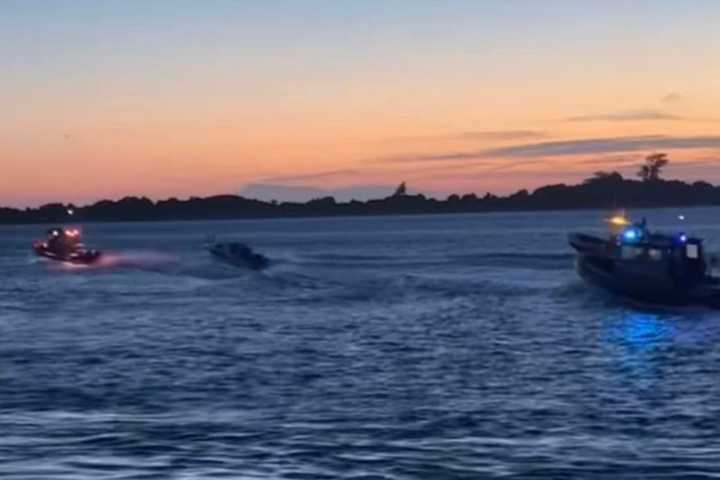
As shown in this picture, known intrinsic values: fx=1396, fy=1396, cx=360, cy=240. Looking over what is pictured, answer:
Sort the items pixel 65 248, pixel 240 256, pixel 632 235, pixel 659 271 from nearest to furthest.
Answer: pixel 659 271, pixel 632 235, pixel 240 256, pixel 65 248

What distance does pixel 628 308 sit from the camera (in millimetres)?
63719

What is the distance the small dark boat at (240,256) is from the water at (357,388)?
38553 mm

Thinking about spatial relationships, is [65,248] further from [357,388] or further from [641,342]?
[357,388]

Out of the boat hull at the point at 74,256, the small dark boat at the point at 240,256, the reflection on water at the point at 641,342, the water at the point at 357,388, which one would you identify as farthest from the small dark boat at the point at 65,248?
the reflection on water at the point at 641,342

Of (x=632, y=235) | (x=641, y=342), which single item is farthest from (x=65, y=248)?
(x=641, y=342)

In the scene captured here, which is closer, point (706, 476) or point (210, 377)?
point (706, 476)

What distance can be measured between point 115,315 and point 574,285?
2954cm

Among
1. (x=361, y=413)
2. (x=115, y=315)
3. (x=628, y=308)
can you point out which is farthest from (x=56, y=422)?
(x=628, y=308)

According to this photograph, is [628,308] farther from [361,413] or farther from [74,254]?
[74,254]

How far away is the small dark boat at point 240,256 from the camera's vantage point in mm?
111500

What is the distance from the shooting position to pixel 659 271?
214ft

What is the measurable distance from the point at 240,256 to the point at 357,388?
3248 inches

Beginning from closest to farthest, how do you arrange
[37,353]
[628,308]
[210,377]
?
[210,377] → [37,353] → [628,308]

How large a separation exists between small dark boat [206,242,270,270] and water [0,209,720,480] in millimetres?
38553
